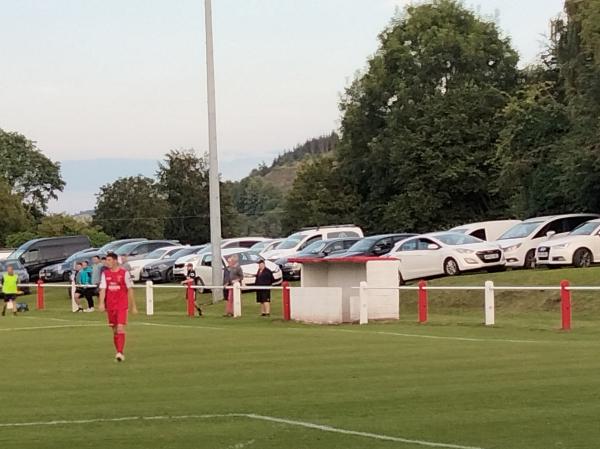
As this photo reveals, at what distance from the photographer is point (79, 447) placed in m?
10.2

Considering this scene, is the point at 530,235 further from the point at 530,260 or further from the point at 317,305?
the point at 317,305

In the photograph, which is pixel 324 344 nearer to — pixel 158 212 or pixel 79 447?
pixel 79 447

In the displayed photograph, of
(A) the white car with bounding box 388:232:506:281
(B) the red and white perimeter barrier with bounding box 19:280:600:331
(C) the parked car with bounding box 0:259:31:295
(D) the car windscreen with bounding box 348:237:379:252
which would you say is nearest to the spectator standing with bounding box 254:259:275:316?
(B) the red and white perimeter barrier with bounding box 19:280:600:331

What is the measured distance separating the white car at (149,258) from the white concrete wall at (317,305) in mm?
19308

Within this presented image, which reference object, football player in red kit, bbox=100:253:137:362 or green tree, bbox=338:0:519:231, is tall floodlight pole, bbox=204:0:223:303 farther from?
green tree, bbox=338:0:519:231

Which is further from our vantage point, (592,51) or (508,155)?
(508,155)

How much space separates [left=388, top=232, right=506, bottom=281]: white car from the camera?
118 feet

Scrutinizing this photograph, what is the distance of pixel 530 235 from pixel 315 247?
336 inches

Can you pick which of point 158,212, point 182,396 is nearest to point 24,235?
point 158,212

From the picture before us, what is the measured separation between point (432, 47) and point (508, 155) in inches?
657

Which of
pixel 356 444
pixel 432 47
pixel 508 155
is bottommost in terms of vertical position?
pixel 356 444

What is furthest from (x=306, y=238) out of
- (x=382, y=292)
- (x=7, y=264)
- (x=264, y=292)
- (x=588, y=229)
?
(x=382, y=292)

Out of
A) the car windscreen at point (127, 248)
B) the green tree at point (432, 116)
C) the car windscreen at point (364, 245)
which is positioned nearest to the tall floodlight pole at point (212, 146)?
the car windscreen at point (364, 245)

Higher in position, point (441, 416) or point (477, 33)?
point (477, 33)
